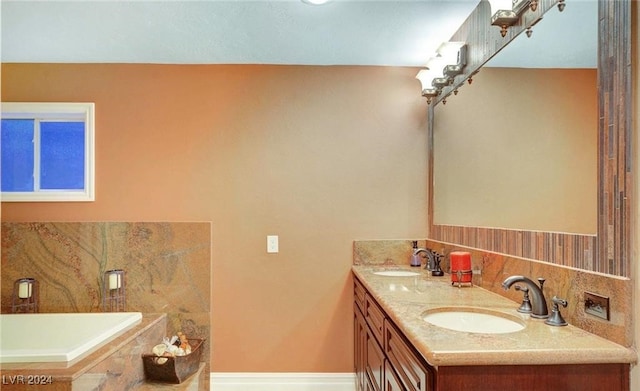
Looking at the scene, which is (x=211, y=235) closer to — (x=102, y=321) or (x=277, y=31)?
(x=102, y=321)

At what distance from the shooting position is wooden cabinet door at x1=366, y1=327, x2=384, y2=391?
183 centimetres

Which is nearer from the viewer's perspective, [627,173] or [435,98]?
[627,173]

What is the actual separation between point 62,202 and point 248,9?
6.48ft

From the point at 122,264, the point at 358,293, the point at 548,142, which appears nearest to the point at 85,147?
the point at 122,264

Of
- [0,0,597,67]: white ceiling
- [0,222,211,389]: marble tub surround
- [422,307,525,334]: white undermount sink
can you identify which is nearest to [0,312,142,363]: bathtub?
[0,222,211,389]: marble tub surround

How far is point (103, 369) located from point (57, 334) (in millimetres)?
801

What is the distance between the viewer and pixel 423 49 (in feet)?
8.87

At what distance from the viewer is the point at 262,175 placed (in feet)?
9.71

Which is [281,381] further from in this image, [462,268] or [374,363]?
[462,268]

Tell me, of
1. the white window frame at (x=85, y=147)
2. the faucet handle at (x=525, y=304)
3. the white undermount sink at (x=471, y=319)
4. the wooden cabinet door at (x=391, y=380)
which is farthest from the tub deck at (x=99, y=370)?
the faucet handle at (x=525, y=304)

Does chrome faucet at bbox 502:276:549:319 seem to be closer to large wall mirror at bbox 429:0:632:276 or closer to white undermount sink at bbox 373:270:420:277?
large wall mirror at bbox 429:0:632:276

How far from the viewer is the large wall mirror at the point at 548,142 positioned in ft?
4.12

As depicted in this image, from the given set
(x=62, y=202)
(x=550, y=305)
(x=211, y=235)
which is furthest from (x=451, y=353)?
(x=62, y=202)

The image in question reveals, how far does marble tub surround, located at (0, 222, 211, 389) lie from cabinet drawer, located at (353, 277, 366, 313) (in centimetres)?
108
